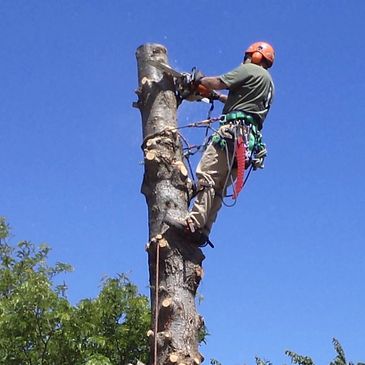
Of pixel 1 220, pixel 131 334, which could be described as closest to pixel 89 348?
pixel 131 334

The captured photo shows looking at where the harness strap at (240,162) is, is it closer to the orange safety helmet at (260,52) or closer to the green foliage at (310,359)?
the orange safety helmet at (260,52)

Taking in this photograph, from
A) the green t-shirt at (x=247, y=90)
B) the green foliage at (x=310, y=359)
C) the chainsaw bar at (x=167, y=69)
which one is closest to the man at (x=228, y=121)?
the green t-shirt at (x=247, y=90)

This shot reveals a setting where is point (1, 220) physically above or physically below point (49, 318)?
above

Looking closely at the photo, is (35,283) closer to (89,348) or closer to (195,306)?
(89,348)

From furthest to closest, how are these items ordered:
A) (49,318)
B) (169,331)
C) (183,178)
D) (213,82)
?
(49,318), (213,82), (183,178), (169,331)

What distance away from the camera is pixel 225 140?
3701 millimetres

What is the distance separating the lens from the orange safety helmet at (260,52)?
408 centimetres

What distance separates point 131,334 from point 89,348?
471mm

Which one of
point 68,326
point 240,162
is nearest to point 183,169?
point 240,162

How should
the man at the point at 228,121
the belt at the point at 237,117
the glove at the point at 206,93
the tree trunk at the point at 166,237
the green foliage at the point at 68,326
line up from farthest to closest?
the green foliage at the point at 68,326 → the glove at the point at 206,93 → the belt at the point at 237,117 → the man at the point at 228,121 → the tree trunk at the point at 166,237

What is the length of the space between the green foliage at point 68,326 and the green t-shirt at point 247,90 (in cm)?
384

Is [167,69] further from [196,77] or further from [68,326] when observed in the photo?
[68,326]

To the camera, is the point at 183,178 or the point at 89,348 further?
the point at 89,348

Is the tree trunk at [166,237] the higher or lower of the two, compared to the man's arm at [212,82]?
lower
